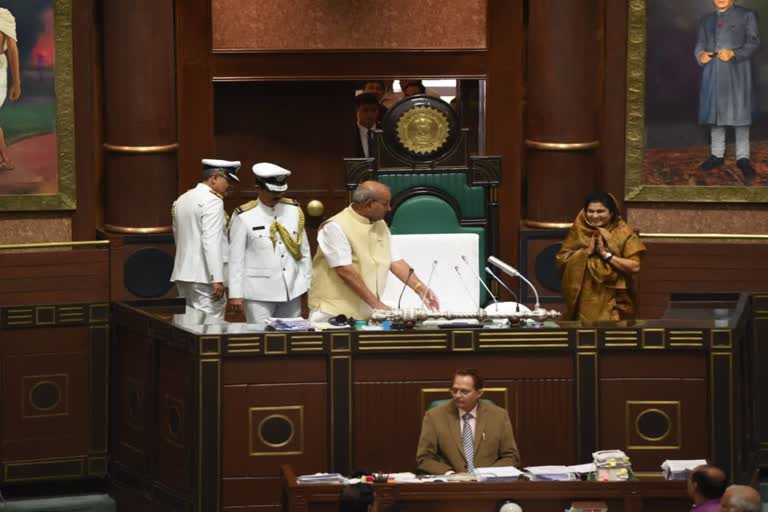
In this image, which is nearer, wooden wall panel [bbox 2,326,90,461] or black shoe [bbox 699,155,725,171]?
wooden wall panel [bbox 2,326,90,461]

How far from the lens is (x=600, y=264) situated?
10969 millimetres

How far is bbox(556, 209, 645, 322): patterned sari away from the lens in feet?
36.0

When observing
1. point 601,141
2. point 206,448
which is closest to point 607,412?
point 206,448

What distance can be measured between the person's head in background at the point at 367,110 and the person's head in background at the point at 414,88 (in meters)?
0.23

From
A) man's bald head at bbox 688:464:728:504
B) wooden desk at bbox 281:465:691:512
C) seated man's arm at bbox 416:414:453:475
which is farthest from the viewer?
seated man's arm at bbox 416:414:453:475

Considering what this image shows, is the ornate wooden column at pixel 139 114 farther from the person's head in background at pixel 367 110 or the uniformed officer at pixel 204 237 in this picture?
the person's head in background at pixel 367 110

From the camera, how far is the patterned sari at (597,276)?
11.0 metres

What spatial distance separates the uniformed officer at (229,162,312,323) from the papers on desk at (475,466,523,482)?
8.20ft

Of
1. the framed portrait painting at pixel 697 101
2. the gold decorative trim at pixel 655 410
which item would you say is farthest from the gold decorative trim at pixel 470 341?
the framed portrait painting at pixel 697 101

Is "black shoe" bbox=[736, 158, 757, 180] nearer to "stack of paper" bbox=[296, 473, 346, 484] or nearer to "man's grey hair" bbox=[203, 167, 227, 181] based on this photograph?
"man's grey hair" bbox=[203, 167, 227, 181]

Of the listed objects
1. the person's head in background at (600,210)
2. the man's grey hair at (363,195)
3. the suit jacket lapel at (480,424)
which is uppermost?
the man's grey hair at (363,195)

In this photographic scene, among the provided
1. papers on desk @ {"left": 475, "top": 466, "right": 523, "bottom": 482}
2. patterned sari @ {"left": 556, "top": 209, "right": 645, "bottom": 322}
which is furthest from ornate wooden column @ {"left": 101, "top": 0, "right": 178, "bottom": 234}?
papers on desk @ {"left": 475, "top": 466, "right": 523, "bottom": 482}

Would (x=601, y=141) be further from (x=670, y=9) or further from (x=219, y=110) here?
(x=219, y=110)

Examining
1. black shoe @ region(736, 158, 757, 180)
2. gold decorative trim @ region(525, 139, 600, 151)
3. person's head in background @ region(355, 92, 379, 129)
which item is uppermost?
person's head in background @ region(355, 92, 379, 129)
